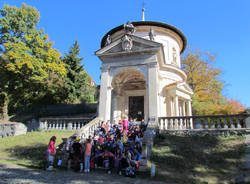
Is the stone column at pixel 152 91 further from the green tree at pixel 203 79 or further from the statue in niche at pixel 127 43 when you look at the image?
the green tree at pixel 203 79

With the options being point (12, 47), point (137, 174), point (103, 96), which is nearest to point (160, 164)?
point (137, 174)

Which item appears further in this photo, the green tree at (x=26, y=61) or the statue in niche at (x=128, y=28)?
the green tree at (x=26, y=61)

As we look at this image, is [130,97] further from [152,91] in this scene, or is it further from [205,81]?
[205,81]

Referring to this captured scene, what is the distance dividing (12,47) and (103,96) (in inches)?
572

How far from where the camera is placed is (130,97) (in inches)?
693

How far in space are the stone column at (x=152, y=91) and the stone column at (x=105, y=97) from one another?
307 cm

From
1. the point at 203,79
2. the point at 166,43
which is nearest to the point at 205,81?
the point at 203,79

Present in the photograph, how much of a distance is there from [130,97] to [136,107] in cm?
114

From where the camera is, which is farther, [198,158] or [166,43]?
[166,43]

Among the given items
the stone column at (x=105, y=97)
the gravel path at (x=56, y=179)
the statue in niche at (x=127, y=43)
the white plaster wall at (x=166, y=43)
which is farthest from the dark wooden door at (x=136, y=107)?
the gravel path at (x=56, y=179)

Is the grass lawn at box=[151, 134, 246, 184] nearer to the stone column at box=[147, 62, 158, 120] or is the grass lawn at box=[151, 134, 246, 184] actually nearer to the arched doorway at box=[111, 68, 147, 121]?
the stone column at box=[147, 62, 158, 120]

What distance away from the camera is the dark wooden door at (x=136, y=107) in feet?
55.7

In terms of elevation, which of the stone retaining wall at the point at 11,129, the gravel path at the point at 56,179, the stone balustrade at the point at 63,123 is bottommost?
the gravel path at the point at 56,179

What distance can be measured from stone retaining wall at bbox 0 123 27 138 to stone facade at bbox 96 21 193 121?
773 centimetres
